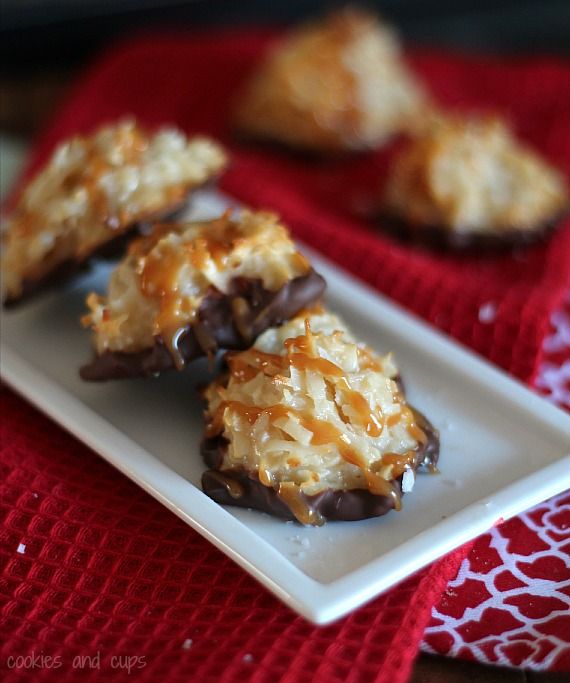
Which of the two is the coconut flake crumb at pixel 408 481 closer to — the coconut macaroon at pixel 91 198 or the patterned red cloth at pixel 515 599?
the patterned red cloth at pixel 515 599

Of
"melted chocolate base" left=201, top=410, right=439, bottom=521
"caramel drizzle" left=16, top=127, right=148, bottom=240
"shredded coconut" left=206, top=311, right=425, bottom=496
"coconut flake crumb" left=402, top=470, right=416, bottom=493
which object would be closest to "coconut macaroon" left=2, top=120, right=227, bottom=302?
"caramel drizzle" left=16, top=127, right=148, bottom=240

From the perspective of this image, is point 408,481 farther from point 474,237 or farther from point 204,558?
point 474,237

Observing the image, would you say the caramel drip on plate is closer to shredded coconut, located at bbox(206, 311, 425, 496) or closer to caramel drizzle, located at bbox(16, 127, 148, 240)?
shredded coconut, located at bbox(206, 311, 425, 496)

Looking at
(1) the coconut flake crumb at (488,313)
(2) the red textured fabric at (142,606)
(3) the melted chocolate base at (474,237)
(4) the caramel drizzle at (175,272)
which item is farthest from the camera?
(3) the melted chocolate base at (474,237)

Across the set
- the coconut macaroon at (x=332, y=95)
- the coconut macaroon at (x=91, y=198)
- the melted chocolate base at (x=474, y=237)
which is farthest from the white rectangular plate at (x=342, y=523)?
the coconut macaroon at (x=332, y=95)

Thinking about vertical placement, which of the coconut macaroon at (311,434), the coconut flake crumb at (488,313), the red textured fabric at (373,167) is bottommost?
the red textured fabric at (373,167)

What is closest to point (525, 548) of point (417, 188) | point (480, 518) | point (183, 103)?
point (480, 518)

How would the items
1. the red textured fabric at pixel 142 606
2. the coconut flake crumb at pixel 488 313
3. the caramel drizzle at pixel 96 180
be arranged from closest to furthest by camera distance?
1. the red textured fabric at pixel 142 606
2. the caramel drizzle at pixel 96 180
3. the coconut flake crumb at pixel 488 313
